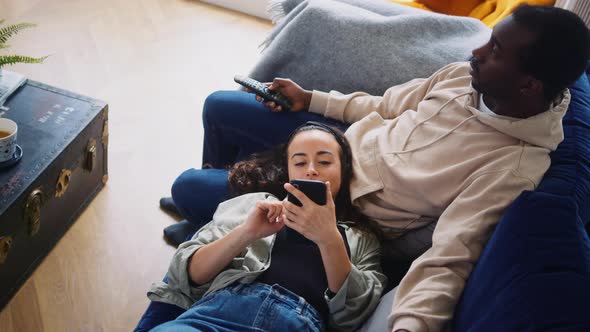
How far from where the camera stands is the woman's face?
1330 millimetres

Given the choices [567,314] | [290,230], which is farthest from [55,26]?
[567,314]

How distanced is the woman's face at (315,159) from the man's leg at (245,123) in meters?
0.24

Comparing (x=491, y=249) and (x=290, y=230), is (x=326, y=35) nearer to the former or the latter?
(x=290, y=230)

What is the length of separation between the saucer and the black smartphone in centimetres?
84

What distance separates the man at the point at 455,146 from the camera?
1098 mm

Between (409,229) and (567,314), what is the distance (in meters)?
0.58

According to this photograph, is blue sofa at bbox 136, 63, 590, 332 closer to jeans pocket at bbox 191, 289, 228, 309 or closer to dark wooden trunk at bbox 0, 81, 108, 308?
jeans pocket at bbox 191, 289, 228, 309

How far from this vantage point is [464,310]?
1.02 m

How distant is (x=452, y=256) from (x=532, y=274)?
0.22 metres

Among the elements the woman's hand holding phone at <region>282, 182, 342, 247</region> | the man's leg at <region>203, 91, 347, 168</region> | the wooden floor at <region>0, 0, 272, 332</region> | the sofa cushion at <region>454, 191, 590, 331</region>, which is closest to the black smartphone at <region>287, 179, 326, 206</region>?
the woman's hand holding phone at <region>282, 182, 342, 247</region>

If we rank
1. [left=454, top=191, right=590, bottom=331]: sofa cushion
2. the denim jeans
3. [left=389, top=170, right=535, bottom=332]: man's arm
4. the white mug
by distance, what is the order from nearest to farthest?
[left=454, top=191, right=590, bottom=331]: sofa cushion
[left=389, top=170, right=535, bottom=332]: man's arm
the white mug
the denim jeans

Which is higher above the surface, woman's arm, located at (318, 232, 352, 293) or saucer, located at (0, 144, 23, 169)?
woman's arm, located at (318, 232, 352, 293)

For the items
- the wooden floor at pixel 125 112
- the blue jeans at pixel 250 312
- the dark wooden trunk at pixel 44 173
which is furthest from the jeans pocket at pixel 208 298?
the dark wooden trunk at pixel 44 173

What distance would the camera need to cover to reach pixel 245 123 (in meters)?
1.66
